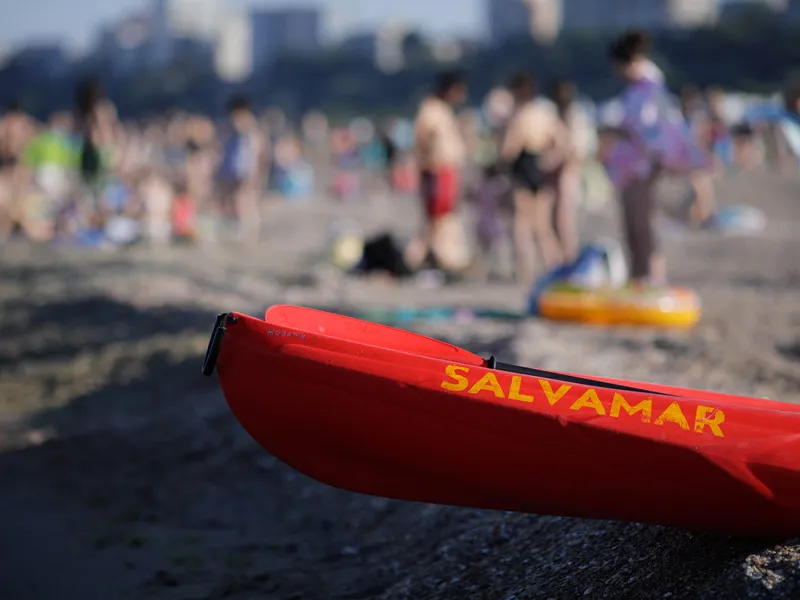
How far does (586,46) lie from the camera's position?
38594 mm

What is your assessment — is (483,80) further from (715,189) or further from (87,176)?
(87,176)

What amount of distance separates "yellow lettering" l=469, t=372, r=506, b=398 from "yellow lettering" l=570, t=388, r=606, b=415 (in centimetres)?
19

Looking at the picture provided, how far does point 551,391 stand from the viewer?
264 centimetres

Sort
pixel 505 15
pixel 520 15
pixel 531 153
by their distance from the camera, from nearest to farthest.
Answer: pixel 531 153 < pixel 520 15 < pixel 505 15

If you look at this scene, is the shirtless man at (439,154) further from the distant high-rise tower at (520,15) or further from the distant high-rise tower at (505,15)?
the distant high-rise tower at (505,15)

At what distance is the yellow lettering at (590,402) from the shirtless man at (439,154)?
610 centimetres

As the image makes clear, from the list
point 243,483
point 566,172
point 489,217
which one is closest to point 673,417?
point 243,483

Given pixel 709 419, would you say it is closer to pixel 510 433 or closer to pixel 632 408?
pixel 632 408

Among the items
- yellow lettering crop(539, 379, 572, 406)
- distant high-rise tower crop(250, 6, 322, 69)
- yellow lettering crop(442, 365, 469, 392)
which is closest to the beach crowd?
yellow lettering crop(539, 379, 572, 406)

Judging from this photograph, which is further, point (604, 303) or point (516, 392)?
point (604, 303)

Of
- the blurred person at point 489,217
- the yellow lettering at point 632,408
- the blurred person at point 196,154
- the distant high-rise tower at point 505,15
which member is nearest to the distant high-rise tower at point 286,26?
the distant high-rise tower at point 505,15

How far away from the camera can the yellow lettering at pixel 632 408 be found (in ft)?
8.52

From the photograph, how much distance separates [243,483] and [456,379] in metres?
1.93

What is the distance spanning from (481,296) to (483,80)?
109ft
